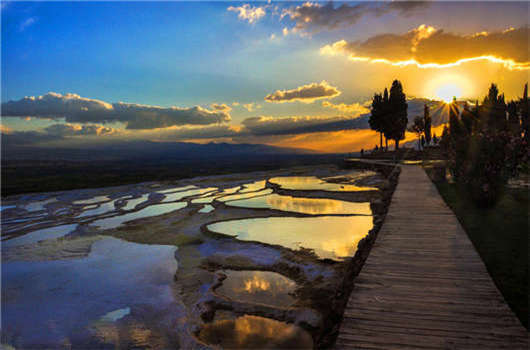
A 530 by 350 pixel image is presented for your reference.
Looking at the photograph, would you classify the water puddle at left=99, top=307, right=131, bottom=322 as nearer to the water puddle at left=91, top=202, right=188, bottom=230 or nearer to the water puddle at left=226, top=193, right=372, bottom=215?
the water puddle at left=91, top=202, right=188, bottom=230

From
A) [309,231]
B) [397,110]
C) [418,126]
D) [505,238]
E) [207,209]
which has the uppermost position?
[397,110]

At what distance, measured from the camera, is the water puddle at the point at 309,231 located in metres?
11.8

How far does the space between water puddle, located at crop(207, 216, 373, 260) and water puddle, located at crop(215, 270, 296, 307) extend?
2270 mm

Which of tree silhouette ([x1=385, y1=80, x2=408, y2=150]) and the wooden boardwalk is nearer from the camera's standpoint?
the wooden boardwalk

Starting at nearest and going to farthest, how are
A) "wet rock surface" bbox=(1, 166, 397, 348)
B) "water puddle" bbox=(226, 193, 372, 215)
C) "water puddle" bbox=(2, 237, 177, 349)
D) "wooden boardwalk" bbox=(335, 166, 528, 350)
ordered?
"wooden boardwalk" bbox=(335, 166, 528, 350), "wet rock surface" bbox=(1, 166, 397, 348), "water puddle" bbox=(2, 237, 177, 349), "water puddle" bbox=(226, 193, 372, 215)

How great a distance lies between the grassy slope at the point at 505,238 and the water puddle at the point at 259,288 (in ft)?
14.8

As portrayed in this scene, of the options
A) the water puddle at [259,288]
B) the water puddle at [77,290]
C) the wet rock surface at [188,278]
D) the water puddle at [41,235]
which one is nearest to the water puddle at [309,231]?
the wet rock surface at [188,278]

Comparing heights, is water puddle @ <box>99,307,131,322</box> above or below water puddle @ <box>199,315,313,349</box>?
below

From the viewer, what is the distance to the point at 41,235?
16984 millimetres

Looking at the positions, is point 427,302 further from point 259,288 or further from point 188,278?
point 188,278

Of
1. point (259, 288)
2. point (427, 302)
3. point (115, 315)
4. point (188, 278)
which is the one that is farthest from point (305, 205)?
point (427, 302)

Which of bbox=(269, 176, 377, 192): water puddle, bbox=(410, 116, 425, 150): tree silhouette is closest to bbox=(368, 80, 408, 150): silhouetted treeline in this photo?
bbox=(410, 116, 425, 150): tree silhouette

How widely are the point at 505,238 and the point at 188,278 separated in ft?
30.7

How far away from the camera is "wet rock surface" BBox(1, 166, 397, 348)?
6.75 m
